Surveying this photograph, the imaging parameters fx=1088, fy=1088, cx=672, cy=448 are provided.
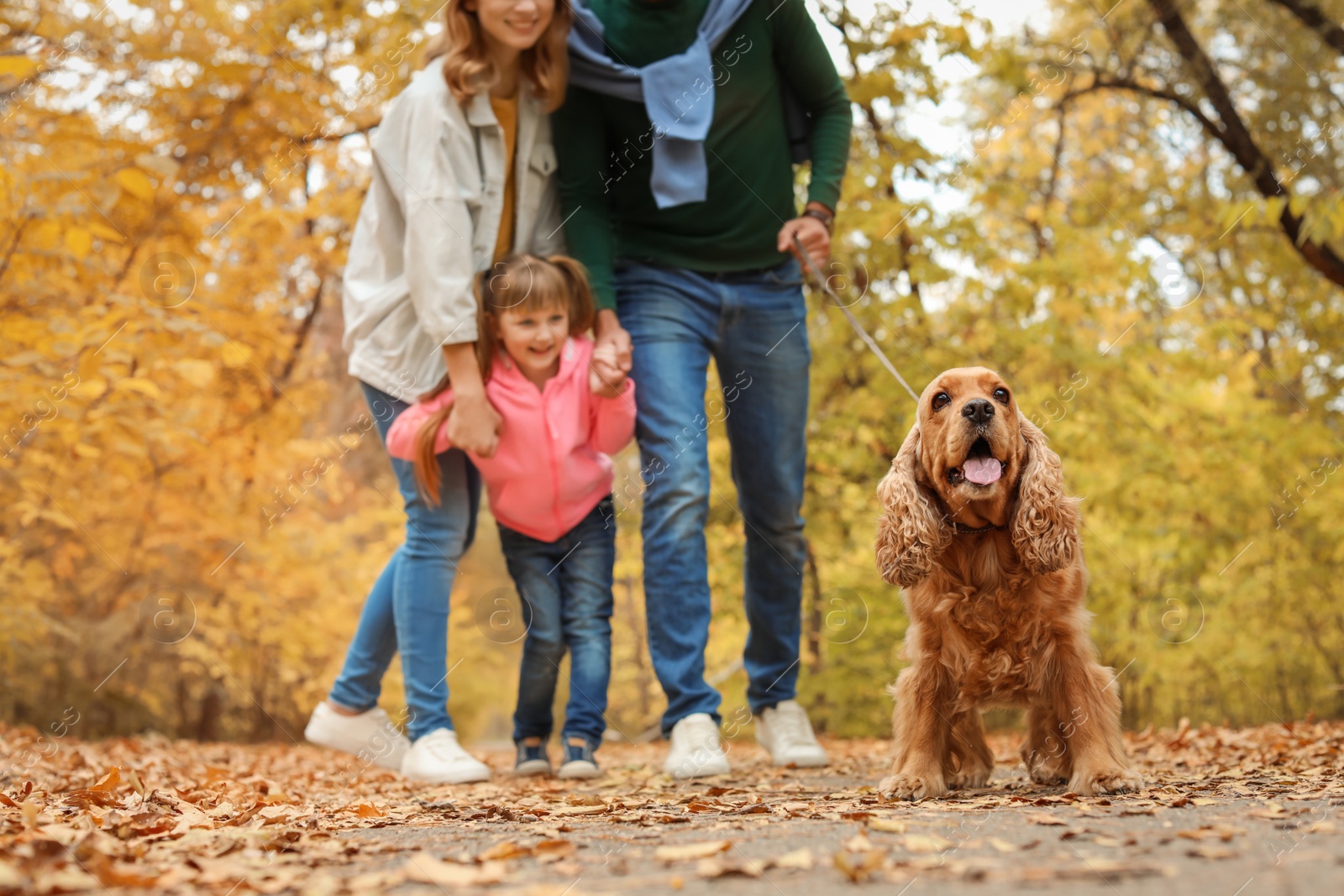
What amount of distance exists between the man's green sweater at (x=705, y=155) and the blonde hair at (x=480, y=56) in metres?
0.11

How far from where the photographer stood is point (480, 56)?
3.65 m

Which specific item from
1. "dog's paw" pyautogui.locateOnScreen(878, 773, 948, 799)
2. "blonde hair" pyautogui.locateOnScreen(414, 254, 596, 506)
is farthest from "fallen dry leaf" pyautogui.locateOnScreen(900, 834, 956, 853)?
"blonde hair" pyautogui.locateOnScreen(414, 254, 596, 506)

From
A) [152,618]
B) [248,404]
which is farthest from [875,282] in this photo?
[152,618]

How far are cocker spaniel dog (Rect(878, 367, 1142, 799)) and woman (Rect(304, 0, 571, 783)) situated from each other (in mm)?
1418

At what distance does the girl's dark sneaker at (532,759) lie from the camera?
391 cm

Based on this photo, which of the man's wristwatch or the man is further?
the man's wristwatch

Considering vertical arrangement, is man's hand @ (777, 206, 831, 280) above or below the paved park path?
above

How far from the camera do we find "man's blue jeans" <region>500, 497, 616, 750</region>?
12.2 feet

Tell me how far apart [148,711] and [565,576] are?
19.2 feet

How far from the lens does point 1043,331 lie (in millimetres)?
6230

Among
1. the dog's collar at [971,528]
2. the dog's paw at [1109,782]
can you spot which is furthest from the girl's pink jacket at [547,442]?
the dog's paw at [1109,782]

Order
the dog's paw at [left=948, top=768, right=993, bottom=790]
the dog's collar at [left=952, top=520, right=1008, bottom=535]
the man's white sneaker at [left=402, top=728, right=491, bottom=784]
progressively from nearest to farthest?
the dog's collar at [left=952, top=520, right=1008, bottom=535], the dog's paw at [left=948, top=768, right=993, bottom=790], the man's white sneaker at [left=402, top=728, right=491, bottom=784]

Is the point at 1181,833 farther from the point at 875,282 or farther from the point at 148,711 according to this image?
the point at 148,711

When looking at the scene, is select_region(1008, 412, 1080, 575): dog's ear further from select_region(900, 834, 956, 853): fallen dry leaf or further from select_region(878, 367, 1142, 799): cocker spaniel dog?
select_region(900, 834, 956, 853): fallen dry leaf
